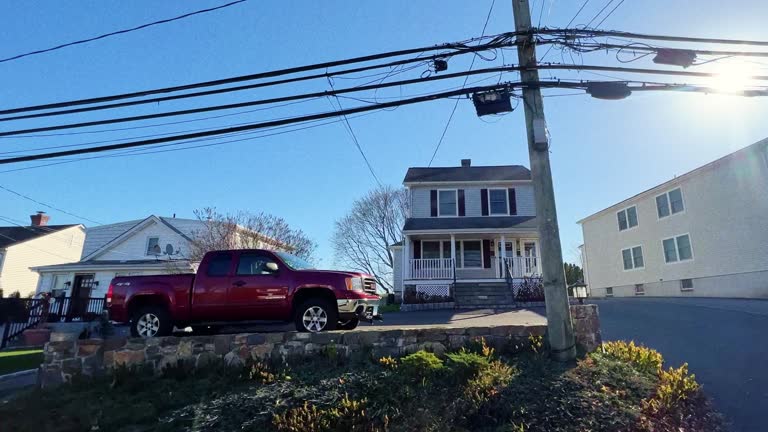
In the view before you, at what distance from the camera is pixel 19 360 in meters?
12.2

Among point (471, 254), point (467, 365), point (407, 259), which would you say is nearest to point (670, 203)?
point (471, 254)

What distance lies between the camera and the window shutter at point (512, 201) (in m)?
22.7

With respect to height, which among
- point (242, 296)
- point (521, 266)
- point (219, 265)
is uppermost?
point (521, 266)

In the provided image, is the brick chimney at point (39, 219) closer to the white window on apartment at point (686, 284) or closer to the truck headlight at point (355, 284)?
the truck headlight at point (355, 284)

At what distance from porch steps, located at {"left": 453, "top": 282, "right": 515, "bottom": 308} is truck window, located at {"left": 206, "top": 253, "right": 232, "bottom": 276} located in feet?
37.9

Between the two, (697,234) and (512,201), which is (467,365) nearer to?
(512,201)

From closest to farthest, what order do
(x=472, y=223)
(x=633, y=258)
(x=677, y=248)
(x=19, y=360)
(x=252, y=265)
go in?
(x=252, y=265) → (x=19, y=360) → (x=472, y=223) → (x=677, y=248) → (x=633, y=258)

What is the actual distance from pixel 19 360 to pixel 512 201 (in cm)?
2089

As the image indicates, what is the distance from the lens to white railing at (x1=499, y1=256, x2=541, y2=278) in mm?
20109

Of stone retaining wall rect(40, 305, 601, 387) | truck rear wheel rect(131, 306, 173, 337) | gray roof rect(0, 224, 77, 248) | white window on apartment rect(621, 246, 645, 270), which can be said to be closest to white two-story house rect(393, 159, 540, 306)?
white window on apartment rect(621, 246, 645, 270)

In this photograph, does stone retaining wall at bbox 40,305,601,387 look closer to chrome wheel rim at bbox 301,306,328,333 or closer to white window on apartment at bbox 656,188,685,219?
chrome wheel rim at bbox 301,306,328,333

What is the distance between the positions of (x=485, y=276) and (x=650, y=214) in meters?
10.7

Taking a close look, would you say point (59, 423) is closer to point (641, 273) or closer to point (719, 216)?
point (719, 216)

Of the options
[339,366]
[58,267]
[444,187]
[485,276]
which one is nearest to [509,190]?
[444,187]
